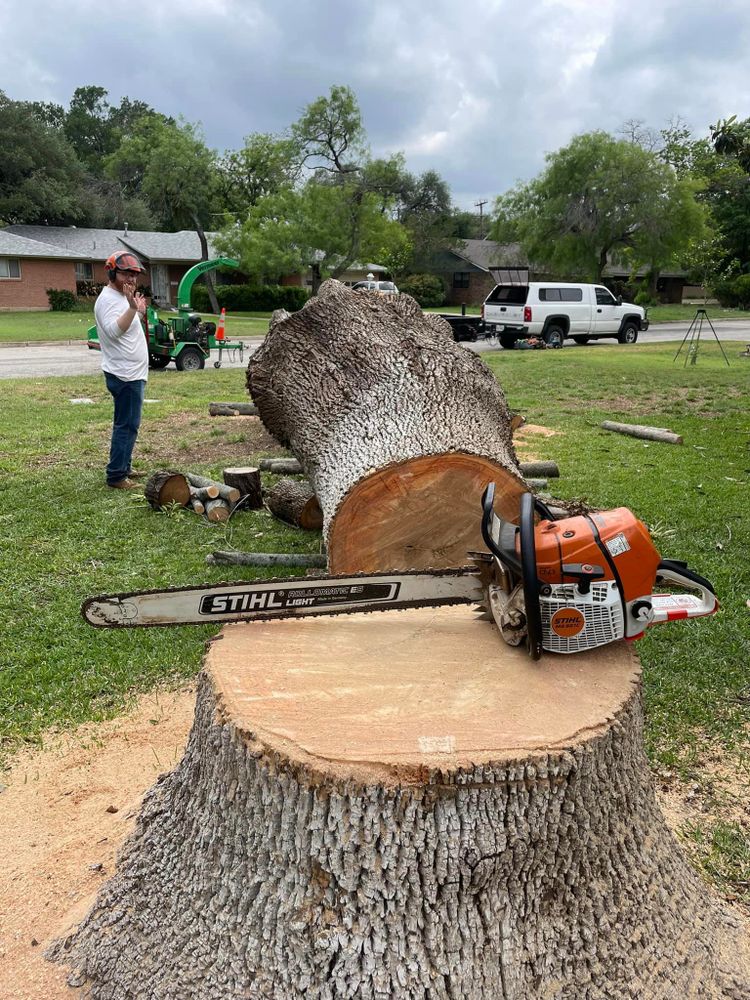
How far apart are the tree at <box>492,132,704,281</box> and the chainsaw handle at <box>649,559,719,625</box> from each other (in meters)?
37.2

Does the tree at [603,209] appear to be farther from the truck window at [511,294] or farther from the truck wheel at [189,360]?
the truck wheel at [189,360]

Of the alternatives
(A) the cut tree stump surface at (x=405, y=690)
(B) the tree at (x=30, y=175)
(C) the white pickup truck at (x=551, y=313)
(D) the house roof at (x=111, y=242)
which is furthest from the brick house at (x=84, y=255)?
(A) the cut tree stump surface at (x=405, y=690)

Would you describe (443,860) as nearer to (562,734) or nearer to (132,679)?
(562,734)

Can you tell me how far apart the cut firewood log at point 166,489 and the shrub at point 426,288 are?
38.1 m

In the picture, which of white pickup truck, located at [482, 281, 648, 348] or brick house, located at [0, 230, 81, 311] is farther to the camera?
brick house, located at [0, 230, 81, 311]

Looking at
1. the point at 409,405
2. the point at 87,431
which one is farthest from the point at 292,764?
the point at 87,431

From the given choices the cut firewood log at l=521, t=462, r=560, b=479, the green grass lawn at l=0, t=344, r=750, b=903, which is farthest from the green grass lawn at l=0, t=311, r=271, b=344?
the cut firewood log at l=521, t=462, r=560, b=479

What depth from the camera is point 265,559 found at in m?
4.62

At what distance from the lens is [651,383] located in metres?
13.0

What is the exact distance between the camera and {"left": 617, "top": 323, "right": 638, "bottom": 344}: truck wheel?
2245 cm

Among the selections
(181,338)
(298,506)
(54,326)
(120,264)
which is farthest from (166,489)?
(54,326)

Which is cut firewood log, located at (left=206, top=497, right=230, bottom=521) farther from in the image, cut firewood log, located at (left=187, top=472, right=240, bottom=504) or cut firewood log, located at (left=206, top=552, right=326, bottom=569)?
cut firewood log, located at (left=206, top=552, right=326, bottom=569)

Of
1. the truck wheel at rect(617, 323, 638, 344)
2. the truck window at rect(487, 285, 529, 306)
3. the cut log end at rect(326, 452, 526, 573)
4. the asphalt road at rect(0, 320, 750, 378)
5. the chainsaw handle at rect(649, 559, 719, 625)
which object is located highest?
the truck window at rect(487, 285, 529, 306)

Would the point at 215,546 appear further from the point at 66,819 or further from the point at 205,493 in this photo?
the point at 66,819
